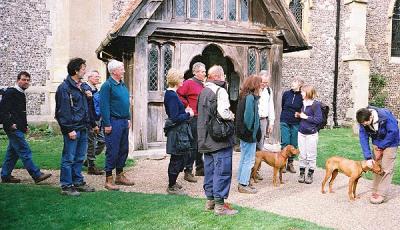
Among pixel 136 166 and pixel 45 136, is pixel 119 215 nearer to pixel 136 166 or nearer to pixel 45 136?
pixel 136 166

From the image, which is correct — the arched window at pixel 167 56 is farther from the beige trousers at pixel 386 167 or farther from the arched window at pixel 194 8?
the beige trousers at pixel 386 167

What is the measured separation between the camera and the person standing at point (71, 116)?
6.04 metres

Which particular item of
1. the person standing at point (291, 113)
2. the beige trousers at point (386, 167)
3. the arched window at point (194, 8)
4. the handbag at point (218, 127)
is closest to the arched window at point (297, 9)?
the arched window at point (194, 8)

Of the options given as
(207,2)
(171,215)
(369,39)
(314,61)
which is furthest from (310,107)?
(369,39)

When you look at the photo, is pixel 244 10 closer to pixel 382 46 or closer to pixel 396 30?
pixel 382 46

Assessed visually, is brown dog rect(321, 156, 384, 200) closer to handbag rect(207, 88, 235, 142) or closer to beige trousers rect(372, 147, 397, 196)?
beige trousers rect(372, 147, 397, 196)

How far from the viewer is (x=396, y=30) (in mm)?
19922

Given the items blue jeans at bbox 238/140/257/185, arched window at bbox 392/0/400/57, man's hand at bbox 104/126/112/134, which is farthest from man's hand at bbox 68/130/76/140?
arched window at bbox 392/0/400/57

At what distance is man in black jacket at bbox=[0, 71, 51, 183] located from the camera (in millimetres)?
6859

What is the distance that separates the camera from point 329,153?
A: 10.8 meters

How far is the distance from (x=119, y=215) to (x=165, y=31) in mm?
5500

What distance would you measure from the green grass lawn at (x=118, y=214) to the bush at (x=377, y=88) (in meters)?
15.4

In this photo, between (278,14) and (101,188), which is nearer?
(101,188)

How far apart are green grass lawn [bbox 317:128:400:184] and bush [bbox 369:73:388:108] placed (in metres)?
4.59
